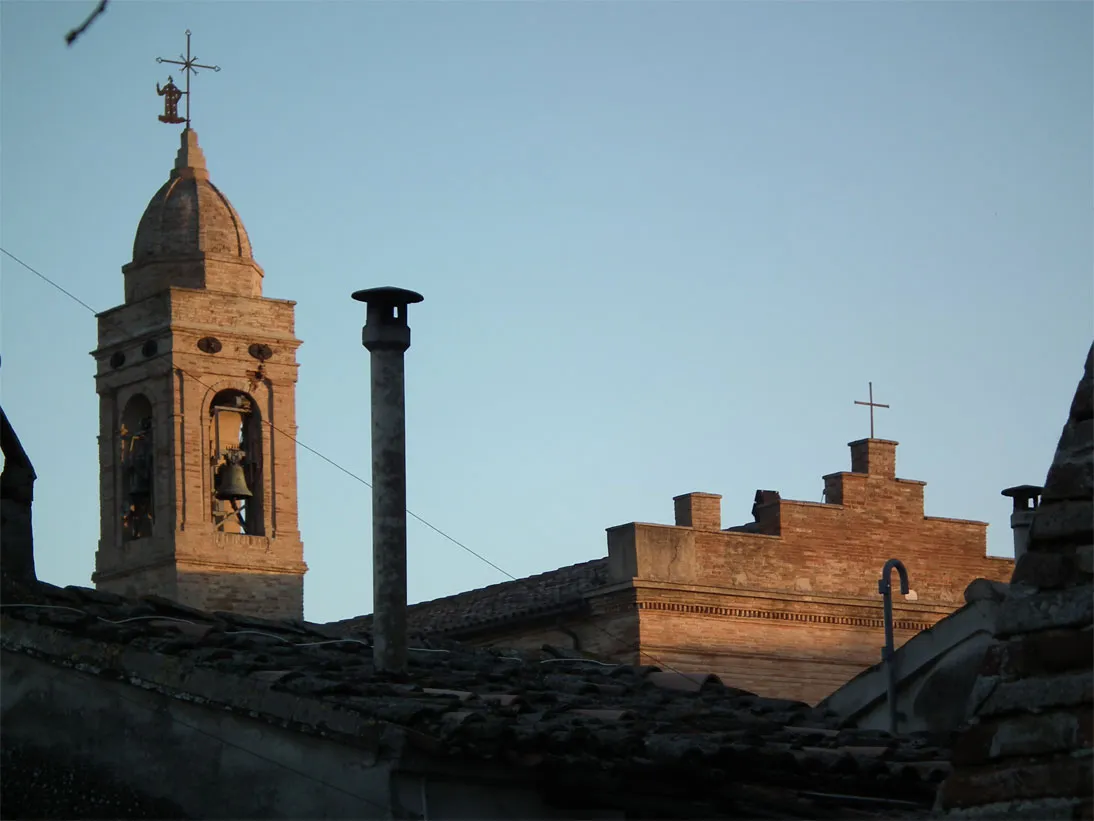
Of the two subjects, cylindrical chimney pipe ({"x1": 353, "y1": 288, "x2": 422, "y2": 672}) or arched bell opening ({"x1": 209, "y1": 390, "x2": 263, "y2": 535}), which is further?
arched bell opening ({"x1": 209, "y1": 390, "x2": 263, "y2": 535})

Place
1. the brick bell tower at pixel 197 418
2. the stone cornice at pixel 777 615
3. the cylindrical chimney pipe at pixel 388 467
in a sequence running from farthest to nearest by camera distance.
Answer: the brick bell tower at pixel 197 418 → the stone cornice at pixel 777 615 → the cylindrical chimney pipe at pixel 388 467

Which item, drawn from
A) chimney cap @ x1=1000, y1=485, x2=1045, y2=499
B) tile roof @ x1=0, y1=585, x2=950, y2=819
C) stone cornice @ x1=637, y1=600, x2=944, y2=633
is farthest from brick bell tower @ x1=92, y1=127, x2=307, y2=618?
tile roof @ x1=0, y1=585, x2=950, y2=819

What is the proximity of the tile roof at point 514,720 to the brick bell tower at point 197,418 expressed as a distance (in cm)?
2253

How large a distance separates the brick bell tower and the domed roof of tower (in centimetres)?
2

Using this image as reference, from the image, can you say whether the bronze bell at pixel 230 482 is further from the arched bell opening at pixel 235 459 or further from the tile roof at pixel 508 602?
the tile roof at pixel 508 602

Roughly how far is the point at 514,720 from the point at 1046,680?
3356 millimetres

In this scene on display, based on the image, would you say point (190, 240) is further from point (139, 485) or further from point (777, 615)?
point (777, 615)

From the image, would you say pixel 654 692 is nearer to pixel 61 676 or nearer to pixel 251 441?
pixel 61 676

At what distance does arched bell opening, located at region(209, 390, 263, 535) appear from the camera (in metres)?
34.2

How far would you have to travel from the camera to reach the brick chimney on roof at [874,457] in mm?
31188

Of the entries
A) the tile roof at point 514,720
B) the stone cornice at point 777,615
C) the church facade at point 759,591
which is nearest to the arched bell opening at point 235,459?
the church facade at point 759,591

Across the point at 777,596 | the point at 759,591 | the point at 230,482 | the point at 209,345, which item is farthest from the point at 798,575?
the point at 209,345

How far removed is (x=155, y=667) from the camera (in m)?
9.68

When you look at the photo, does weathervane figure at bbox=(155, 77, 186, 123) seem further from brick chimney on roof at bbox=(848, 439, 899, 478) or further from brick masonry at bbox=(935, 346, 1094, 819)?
brick masonry at bbox=(935, 346, 1094, 819)
